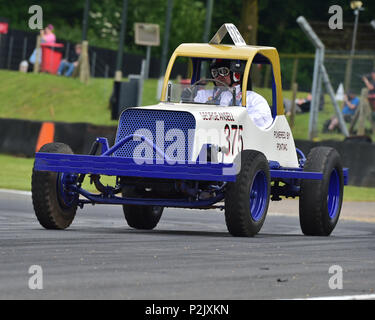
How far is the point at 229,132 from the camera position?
13250 millimetres

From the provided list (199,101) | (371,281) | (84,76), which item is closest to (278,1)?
(84,76)

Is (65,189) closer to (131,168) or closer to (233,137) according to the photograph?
(131,168)

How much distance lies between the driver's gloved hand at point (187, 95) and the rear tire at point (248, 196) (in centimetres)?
166

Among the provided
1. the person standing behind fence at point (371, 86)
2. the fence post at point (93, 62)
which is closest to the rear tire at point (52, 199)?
the person standing behind fence at point (371, 86)

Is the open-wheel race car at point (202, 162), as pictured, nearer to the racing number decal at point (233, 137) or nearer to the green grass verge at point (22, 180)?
the racing number decal at point (233, 137)

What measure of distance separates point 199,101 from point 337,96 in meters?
Result: 15.4

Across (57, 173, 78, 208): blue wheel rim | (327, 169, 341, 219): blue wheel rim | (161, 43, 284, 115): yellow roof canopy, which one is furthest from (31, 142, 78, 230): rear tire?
(327, 169, 341, 219): blue wheel rim

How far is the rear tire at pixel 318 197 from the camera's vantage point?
14.0 meters

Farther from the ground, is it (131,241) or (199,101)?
(199,101)

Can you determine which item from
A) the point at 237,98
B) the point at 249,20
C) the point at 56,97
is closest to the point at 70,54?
the point at 56,97

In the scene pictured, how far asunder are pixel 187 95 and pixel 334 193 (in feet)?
7.06

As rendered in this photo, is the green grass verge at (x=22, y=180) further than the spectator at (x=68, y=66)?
No

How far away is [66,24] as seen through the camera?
8162cm
